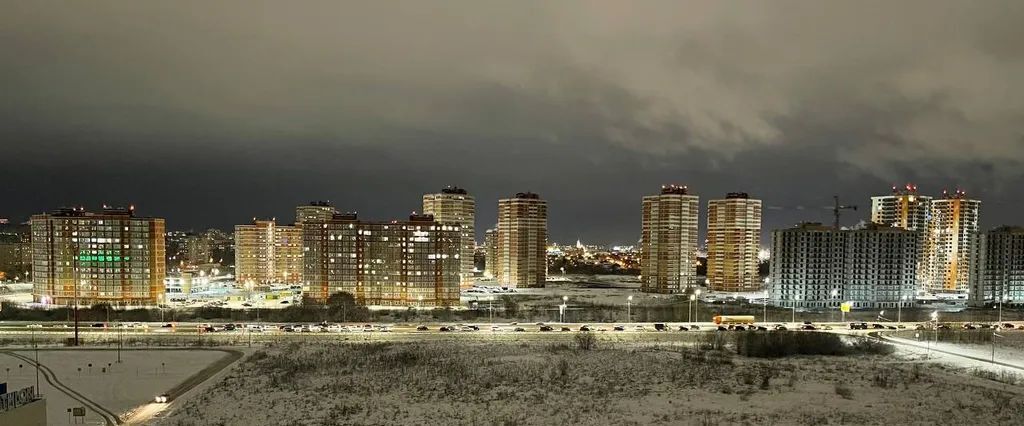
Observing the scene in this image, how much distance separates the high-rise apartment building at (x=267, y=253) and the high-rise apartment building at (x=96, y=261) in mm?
38272

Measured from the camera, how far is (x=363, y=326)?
215 feet

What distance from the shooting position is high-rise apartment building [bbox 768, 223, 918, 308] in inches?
3580

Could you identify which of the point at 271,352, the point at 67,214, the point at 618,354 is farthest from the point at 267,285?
the point at 618,354

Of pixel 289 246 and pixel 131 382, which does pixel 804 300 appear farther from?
pixel 289 246

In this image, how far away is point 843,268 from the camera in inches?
3583

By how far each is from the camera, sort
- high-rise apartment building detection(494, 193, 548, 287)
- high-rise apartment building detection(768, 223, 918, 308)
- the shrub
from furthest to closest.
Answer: high-rise apartment building detection(494, 193, 548, 287) < high-rise apartment building detection(768, 223, 918, 308) < the shrub

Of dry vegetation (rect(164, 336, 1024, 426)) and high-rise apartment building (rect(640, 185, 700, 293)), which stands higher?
high-rise apartment building (rect(640, 185, 700, 293))

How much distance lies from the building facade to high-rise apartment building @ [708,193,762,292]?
30351 mm

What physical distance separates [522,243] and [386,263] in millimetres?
43321

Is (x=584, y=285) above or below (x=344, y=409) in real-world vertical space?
above

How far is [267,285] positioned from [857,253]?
343 ft

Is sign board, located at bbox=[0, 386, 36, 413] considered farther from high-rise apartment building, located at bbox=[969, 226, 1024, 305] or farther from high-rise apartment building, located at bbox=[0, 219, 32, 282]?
high-rise apartment building, located at bbox=[0, 219, 32, 282]

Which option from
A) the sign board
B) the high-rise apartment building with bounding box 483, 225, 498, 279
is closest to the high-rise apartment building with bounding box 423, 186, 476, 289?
the high-rise apartment building with bounding box 483, 225, 498, 279

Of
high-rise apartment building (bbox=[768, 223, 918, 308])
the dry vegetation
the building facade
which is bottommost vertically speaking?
the dry vegetation
